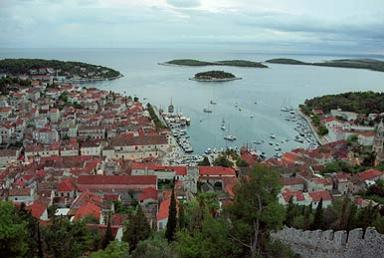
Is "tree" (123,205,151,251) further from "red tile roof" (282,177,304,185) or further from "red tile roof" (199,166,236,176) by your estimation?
"red tile roof" (282,177,304,185)

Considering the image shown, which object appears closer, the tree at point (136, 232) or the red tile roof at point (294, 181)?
the tree at point (136, 232)

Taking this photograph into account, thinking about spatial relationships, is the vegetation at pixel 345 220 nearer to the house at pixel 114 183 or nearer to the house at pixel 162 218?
the house at pixel 162 218

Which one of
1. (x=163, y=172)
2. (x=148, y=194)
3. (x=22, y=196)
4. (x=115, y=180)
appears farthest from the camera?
(x=163, y=172)

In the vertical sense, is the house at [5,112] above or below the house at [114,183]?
above

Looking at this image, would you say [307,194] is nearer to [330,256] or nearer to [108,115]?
[330,256]

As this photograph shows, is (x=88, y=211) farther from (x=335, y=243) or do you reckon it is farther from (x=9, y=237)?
(x=335, y=243)

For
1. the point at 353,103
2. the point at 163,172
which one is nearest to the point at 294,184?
the point at 163,172

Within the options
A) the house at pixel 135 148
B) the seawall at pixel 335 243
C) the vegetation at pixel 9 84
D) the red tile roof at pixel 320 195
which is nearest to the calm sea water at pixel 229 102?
the house at pixel 135 148
